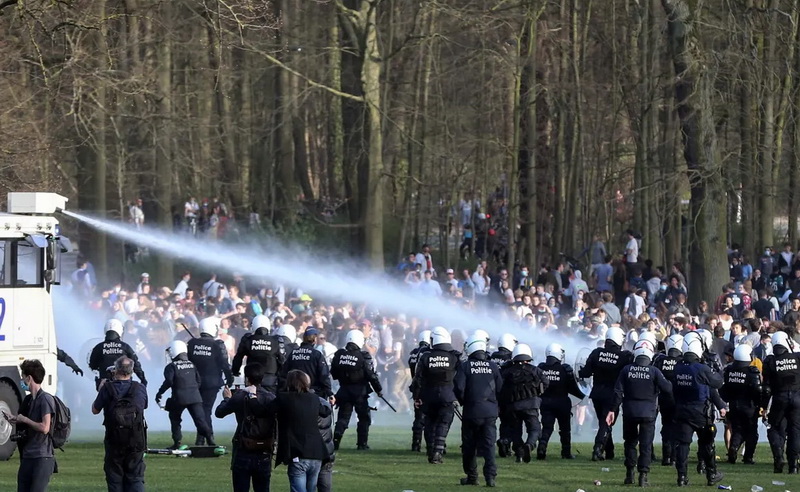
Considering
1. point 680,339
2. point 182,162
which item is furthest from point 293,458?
point 182,162

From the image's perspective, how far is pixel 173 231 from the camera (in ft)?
119

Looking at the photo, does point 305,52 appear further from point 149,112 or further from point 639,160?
point 639,160

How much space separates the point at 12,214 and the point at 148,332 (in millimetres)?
7371

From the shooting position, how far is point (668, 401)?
16.5 metres

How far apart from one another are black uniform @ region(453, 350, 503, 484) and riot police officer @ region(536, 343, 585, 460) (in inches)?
128

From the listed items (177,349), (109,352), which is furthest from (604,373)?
(109,352)

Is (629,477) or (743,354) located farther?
(743,354)

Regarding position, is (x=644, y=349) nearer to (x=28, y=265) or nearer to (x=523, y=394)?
(x=523, y=394)

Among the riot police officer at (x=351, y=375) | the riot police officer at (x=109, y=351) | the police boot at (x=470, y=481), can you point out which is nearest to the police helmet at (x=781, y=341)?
the police boot at (x=470, y=481)

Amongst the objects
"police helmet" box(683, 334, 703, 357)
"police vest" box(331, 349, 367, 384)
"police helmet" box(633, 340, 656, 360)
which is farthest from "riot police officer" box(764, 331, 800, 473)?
"police vest" box(331, 349, 367, 384)

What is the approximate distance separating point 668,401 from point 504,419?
2.92 metres

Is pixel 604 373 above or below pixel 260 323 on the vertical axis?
below

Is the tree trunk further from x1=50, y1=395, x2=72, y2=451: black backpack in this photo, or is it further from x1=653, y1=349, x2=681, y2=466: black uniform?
x1=50, y1=395, x2=72, y2=451: black backpack

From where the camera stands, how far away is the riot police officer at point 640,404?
16.0m
